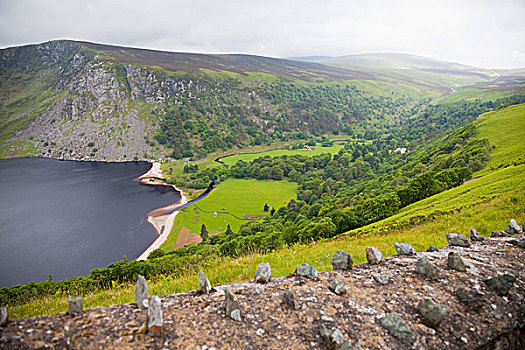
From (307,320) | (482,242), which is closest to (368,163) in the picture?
(482,242)

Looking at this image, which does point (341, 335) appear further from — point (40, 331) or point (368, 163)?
point (368, 163)

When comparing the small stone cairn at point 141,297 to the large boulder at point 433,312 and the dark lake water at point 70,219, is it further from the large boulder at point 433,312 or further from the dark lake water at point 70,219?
the dark lake water at point 70,219

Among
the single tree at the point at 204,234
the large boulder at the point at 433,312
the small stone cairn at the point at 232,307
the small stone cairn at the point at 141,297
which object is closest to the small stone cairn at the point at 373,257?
the large boulder at the point at 433,312

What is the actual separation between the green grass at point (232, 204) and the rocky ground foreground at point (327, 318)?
76522 mm

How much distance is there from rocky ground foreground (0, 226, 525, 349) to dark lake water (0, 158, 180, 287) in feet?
252

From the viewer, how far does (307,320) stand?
25.2ft

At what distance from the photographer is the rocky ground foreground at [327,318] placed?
21.8ft

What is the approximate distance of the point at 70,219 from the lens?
338 ft

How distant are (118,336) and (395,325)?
759cm

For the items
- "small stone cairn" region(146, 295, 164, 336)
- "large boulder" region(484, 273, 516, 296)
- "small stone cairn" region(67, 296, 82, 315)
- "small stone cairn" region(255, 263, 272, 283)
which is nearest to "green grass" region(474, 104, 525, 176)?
"large boulder" region(484, 273, 516, 296)

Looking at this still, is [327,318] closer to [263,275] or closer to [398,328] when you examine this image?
[398,328]

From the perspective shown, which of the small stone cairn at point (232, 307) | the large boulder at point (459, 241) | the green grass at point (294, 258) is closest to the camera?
the small stone cairn at point (232, 307)

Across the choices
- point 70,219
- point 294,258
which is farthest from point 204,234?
point 294,258

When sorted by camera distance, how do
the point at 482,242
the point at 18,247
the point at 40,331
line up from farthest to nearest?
the point at 18,247, the point at 482,242, the point at 40,331
